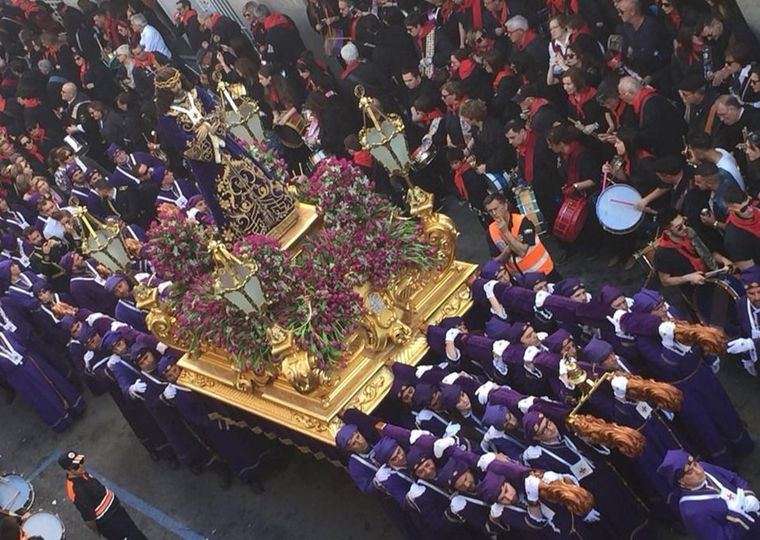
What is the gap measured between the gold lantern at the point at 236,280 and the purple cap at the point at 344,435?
1308 mm

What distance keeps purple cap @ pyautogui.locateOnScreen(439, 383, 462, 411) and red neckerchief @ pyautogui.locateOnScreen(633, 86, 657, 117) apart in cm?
390

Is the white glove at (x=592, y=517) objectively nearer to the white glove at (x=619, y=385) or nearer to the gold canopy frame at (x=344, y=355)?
the white glove at (x=619, y=385)

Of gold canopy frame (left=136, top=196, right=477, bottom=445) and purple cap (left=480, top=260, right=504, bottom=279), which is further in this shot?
purple cap (left=480, top=260, right=504, bottom=279)

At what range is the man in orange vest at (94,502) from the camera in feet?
28.1

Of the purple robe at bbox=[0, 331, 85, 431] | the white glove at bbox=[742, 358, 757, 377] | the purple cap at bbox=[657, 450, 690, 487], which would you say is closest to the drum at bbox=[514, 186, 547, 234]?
the white glove at bbox=[742, 358, 757, 377]

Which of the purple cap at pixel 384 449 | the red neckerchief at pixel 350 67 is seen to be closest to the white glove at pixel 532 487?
the purple cap at pixel 384 449

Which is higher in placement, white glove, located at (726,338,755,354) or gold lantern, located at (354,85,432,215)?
gold lantern, located at (354,85,432,215)

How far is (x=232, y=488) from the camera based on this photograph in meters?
10.2

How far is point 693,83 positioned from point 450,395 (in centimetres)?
428

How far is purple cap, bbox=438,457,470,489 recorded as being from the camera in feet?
22.3

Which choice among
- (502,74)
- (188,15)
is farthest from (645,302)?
(188,15)

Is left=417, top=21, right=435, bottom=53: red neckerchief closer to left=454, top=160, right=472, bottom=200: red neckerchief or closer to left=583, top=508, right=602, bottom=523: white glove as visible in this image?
left=454, top=160, right=472, bottom=200: red neckerchief

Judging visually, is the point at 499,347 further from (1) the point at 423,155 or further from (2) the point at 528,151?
(1) the point at 423,155

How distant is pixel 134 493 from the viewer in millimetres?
10703
